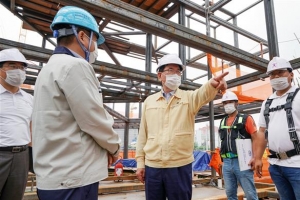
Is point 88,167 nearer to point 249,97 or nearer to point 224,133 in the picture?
point 224,133

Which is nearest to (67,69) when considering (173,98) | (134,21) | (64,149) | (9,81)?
(64,149)

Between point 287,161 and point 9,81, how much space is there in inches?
118

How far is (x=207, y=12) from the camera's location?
5.39 meters

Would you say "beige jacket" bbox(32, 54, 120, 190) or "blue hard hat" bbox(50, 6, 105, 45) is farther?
"blue hard hat" bbox(50, 6, 105, 45)

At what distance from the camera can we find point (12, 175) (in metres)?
2.15

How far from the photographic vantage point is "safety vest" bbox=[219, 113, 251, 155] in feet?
11.1

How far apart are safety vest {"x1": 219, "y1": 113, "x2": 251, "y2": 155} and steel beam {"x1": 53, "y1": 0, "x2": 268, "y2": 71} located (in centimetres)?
Result: 113

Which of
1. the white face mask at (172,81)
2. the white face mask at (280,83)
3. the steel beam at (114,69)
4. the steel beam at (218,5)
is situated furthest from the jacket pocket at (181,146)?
the steel beam at (218,5)

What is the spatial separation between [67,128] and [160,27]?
222 cm

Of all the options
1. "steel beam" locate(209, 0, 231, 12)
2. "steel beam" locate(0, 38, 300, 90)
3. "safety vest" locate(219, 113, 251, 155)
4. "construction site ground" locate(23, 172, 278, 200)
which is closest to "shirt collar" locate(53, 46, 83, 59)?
"safety vest" locate(219, 113, 251, 155)

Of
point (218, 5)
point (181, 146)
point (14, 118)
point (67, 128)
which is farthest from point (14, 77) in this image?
point (218, 5)

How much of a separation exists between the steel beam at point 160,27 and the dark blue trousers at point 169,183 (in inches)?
71.8

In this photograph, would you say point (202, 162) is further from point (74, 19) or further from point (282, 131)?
point (74, 19)

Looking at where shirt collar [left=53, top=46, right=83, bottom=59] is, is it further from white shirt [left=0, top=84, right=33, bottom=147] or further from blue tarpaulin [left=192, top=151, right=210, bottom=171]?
blue tarpaulin [left=192, top=151, right=210, bottom=171]
